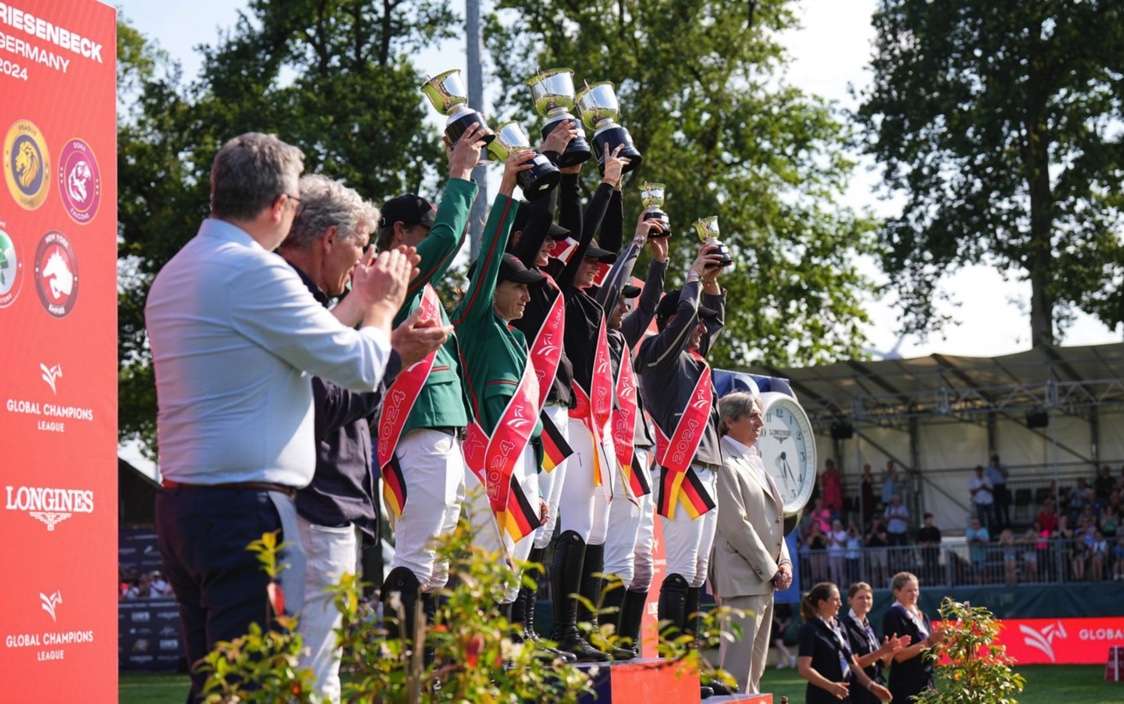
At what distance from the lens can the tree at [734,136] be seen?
31.9m

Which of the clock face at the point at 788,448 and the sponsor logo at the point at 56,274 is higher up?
the sponsor logo at the point at 56,274

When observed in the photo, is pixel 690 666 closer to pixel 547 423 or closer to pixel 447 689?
pixel 447 689

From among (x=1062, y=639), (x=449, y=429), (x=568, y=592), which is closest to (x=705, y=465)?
(x=568, y=592)

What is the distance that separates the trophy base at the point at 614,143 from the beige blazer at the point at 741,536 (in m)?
2.71

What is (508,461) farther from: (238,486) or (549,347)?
(238,486)

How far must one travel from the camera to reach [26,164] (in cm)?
650

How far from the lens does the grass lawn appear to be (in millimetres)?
16328

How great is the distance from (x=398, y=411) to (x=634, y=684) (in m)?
1.72

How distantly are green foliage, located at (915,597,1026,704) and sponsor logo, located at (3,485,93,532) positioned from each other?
5345 millimetres

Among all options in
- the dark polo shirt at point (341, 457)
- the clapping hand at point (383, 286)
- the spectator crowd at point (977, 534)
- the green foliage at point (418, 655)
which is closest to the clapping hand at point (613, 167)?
the dark polo shirt at point (341, 457)

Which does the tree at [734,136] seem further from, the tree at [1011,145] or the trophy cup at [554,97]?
the trophy cup at [554,97]

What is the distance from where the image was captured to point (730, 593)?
10180mm

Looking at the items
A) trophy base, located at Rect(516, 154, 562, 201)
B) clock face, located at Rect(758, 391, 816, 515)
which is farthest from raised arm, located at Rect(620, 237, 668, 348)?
clock face, located at Rect(758, 391, 816, 515)

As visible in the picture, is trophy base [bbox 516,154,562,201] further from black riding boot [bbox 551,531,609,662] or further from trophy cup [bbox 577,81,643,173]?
black riding boot [bbox 551,531,609,662]
